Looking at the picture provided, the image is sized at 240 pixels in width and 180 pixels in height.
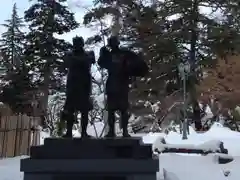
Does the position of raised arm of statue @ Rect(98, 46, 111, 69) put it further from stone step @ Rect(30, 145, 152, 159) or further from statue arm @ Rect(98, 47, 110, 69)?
stone step @ Rect(30, 145, 152, 159)

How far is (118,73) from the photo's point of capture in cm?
776

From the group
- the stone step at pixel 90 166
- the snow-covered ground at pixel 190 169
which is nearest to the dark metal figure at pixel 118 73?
the stone step at pixel 90 166

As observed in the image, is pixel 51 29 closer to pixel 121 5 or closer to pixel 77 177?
pixel 121 5

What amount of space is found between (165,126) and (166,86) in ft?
15.5

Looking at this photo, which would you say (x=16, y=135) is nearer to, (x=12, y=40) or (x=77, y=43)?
(x=77, y=43)

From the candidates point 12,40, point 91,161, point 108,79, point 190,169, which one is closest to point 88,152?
point 91,161

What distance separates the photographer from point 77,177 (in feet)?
23.3

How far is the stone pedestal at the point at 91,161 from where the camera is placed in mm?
7020

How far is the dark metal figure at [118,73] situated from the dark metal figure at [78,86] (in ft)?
1.01

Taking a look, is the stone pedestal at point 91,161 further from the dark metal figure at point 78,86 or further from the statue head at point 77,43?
the statue head at point 77,43

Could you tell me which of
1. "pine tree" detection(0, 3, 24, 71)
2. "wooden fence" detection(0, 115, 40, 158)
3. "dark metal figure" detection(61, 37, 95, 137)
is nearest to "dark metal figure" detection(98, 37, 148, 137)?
"dark metal figure" detection(61, 37, 95, 137)

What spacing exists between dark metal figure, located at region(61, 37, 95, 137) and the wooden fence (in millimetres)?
7809

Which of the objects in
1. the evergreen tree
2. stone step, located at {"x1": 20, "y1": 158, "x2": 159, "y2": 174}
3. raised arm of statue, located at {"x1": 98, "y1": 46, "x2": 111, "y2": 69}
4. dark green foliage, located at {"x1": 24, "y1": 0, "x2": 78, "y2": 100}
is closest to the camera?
stone step, located at {"x1": 20, "y1": 158, "x2": 159, "y2": 174}

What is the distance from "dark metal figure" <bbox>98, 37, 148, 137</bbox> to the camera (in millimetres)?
7688
